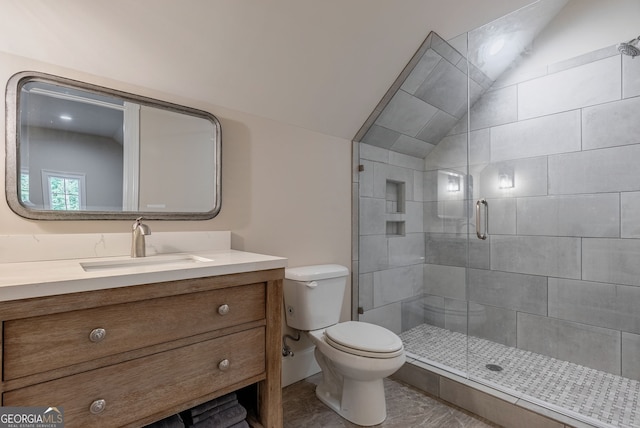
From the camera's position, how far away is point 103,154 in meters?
1.40

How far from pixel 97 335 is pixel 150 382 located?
0.78 ft

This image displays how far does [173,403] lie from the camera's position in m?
1.06

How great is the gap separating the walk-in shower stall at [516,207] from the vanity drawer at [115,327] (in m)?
1.49

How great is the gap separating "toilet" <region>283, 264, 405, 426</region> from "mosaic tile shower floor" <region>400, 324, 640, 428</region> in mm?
655

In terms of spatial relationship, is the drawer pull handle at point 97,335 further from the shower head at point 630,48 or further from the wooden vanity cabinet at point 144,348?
the shower head at point 630,48

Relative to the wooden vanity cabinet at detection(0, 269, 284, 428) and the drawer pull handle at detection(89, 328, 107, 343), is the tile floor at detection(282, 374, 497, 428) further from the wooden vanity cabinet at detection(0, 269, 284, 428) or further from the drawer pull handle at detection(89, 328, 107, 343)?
the drawer pull handle at detection(89, 328, 107, 343)

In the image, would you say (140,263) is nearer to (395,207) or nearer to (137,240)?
(137,240)

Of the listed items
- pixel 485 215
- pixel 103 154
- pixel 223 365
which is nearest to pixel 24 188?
pixel 103 154

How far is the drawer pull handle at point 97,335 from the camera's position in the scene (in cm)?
91

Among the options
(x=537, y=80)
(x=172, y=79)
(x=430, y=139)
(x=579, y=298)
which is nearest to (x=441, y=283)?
(x=579, y=298)

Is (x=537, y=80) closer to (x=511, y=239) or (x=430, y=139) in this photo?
(x=430, y=139)

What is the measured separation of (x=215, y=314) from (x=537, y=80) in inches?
111

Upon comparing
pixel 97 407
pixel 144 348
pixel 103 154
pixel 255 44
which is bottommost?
pixel 97 407

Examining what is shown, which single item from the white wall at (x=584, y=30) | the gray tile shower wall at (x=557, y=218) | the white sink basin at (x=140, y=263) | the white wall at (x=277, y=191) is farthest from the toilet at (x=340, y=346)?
the white wall at (x=584, y=30)
